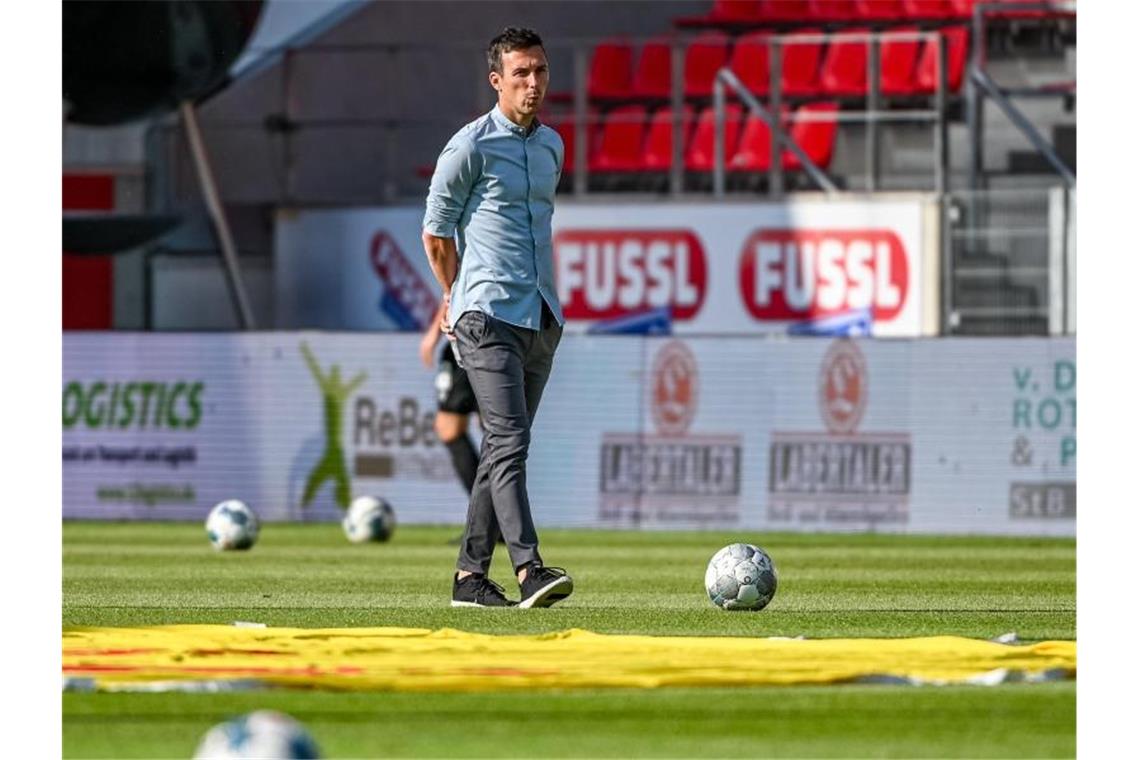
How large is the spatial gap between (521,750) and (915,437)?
1332cm

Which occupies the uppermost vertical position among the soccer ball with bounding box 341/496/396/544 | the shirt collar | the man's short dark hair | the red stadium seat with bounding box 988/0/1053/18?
the red stadium seat with bounding box 988/0/1053/18

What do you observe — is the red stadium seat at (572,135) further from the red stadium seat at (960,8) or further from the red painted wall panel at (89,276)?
the red painted wall panel at (89,276)

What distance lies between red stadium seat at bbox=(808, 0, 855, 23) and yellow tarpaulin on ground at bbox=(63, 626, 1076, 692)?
17.7 meters

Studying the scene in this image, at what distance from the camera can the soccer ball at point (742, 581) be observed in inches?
407

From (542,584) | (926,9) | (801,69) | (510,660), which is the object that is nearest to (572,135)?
(801,69)

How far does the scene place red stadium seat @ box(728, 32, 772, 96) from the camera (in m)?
24.8

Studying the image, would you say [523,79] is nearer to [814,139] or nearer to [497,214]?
[497,214]

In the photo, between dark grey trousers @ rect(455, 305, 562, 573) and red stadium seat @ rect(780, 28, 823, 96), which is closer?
dark grey trousers @ rect(455, 305, 562, 573)

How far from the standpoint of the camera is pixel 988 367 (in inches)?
756

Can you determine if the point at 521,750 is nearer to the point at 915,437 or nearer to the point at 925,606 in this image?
the point at 925,606

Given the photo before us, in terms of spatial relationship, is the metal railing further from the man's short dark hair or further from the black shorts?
the man's short dark hair

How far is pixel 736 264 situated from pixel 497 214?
1323 centimetres

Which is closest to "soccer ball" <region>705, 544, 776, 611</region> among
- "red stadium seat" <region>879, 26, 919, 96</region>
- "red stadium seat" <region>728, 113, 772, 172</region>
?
"red stadium seat" <region>728, 113, 772, 172</region>
